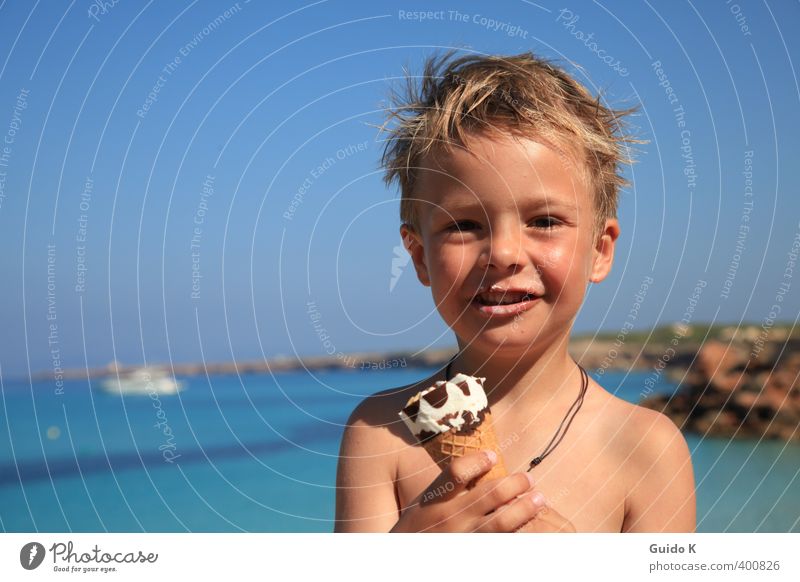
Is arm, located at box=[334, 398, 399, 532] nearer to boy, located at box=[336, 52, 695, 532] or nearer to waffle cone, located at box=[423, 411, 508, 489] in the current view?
boy, located at box=[336, 52, 695, 532]

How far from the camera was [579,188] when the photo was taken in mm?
1726

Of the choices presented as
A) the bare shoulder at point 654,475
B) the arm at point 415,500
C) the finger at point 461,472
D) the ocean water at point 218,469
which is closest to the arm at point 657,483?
the bare shoulder at point 654,475

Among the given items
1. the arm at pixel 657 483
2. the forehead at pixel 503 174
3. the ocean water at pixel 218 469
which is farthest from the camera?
the ocean water at pixel 218 469

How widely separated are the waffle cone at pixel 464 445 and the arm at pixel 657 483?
0.36 metres

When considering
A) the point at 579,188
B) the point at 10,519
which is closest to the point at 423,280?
the point at 579,188

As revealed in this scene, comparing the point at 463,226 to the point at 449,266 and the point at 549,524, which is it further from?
the point at 549,524

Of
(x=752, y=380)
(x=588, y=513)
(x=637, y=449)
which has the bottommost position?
(x=752, y=380)

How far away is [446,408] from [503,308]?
11.4 inches

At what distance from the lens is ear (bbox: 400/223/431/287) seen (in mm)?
1827

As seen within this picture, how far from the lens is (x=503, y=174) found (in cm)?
160

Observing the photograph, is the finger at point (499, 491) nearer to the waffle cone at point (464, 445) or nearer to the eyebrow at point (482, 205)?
the waffle cone at point (464, 445)

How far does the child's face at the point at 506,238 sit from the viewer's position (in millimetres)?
1612
